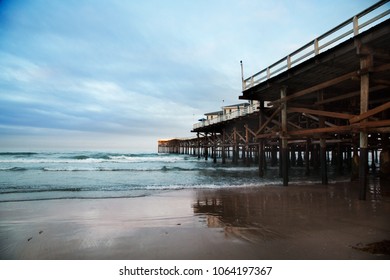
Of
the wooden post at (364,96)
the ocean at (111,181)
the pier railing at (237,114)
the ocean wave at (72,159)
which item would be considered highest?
the pier railing at (237,114)

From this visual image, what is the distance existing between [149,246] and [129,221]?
1.73 m

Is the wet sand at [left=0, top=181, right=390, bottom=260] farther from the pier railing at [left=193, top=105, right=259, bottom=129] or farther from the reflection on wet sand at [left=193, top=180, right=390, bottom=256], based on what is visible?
the pier railing at [left=193, top=105, right=259, bottom=129]

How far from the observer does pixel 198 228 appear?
481 centimetres

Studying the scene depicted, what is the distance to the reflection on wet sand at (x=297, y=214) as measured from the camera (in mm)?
4324

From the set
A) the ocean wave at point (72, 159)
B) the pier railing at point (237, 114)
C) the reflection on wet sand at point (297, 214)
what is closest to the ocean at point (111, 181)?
the reflection on wet sand at point (297, 214)

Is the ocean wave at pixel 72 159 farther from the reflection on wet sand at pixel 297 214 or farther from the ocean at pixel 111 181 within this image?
the reflection on wet sand at pixel 297 214

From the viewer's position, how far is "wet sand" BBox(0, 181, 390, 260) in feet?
11.8

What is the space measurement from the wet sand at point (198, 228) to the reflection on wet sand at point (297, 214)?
18mm

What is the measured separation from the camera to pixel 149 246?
12.7 ft

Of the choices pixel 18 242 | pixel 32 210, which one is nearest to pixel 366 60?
pixel 18 242

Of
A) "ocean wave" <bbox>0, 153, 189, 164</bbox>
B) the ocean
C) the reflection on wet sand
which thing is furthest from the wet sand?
"ocean wave" <bbox>0, 153, 189, 164</bbox>

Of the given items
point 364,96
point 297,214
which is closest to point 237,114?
point 364,96

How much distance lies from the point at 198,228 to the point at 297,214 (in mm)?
2689
